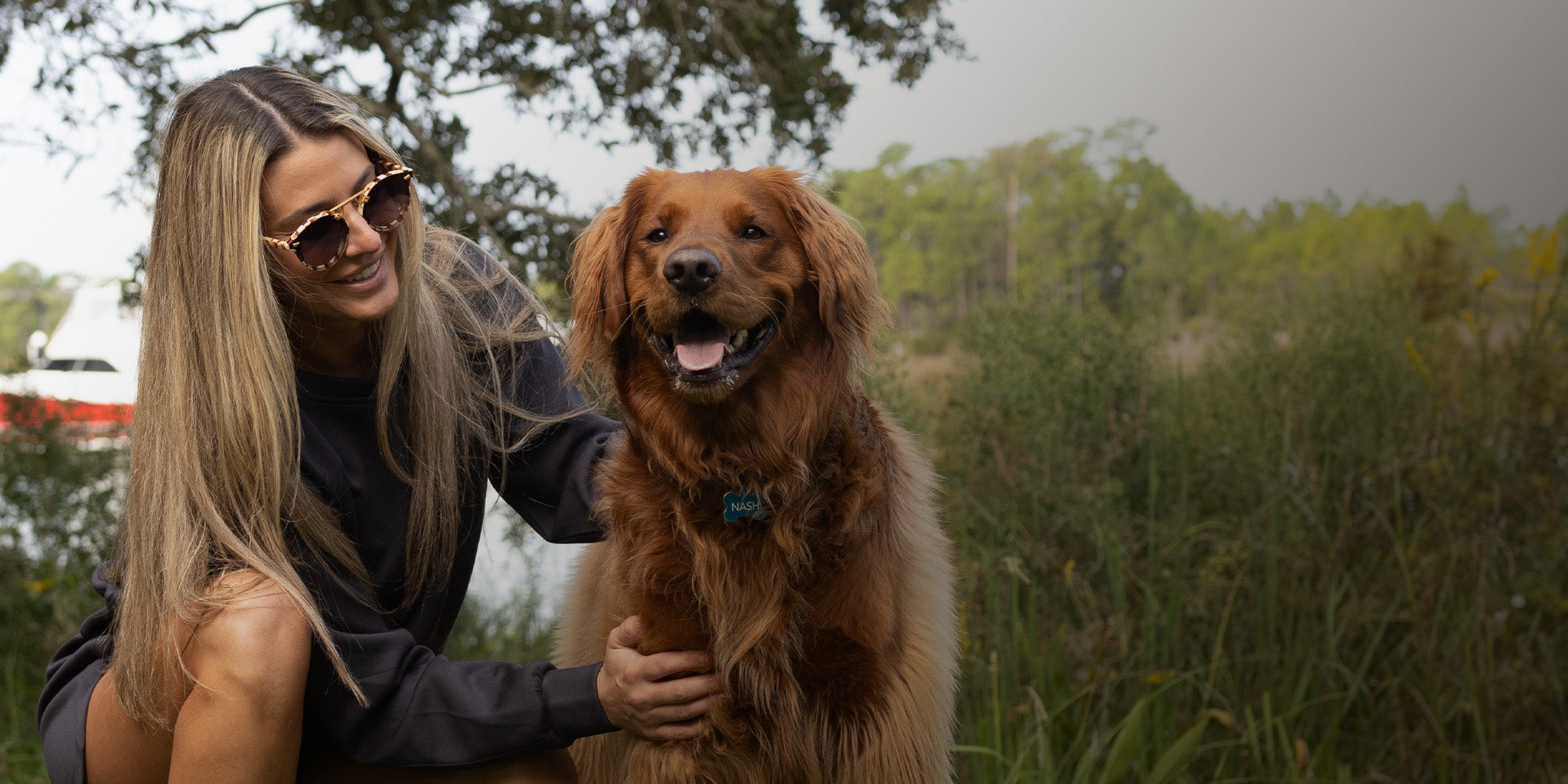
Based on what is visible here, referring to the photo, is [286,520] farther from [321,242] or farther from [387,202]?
[387,202]

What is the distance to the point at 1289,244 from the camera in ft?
15.0

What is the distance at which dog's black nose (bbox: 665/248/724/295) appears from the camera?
5.61ft

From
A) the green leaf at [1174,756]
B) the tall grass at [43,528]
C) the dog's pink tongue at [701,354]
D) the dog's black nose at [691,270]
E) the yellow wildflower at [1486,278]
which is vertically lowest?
the green leaf at [1174,756]

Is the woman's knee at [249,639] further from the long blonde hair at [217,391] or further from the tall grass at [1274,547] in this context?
the tall grass at [1274,547]

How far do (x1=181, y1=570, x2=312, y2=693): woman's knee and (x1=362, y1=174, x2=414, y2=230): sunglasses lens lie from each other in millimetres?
688

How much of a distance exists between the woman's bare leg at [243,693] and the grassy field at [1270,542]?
171cm

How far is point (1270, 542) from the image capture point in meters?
3.23

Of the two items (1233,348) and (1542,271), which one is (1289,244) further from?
(1542,271)

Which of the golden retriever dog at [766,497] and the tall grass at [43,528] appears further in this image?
→ the tall grass at [43,528]

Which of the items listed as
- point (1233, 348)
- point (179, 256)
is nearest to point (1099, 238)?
point (1233, 348)

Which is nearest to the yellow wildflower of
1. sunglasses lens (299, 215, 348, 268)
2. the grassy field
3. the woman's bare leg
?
the grassy field

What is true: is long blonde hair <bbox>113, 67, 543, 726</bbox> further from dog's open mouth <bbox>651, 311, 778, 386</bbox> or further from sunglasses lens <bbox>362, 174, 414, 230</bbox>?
dog's open mouth <bbox>651, 311, 778, 386</bbox>

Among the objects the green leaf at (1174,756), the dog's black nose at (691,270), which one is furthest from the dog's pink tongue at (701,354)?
the green leaf at (1174,756)

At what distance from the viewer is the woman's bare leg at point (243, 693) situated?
1838 millimetres
